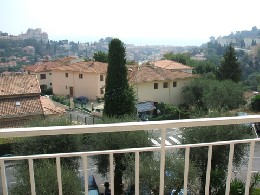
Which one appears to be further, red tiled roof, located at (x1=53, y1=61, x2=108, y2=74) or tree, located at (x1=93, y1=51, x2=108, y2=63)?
tree, located at (x1=93, y1=51, x2=108, y2=63)

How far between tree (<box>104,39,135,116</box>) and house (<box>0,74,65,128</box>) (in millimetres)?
3518

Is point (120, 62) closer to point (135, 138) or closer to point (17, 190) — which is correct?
point (135, 138)

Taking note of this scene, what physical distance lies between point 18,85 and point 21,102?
2.15 meters

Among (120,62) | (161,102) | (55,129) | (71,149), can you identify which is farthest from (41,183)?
(161,102)

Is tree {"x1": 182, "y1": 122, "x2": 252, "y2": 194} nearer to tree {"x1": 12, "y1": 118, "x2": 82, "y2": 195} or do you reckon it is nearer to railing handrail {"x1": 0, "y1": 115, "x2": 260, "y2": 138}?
tree {"x1": 12, "y1": 118, "x2": 82, "y2": 195}

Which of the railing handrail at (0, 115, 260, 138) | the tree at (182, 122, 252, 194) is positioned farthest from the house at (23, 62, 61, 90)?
the railing handrail at (0, 115, 260, 138)

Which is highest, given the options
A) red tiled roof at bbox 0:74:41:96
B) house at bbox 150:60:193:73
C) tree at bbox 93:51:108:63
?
tree at bbox 93:51:108:63

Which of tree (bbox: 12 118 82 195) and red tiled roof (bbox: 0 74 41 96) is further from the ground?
red tiled roof (bbox: 0 74 41 96)

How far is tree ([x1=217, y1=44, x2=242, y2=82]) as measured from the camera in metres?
29.3

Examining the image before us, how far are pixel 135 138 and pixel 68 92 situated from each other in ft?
87.0

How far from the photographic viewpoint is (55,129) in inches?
57.7

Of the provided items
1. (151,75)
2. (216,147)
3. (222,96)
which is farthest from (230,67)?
(216,147)

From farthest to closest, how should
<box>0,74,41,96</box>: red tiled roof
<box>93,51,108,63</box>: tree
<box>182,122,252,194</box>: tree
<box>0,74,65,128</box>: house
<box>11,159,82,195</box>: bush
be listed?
<box>93,51,108,63</box>: tree, <box>0,74,41,96</box>: red tiled roof, <box>0,74,65,128</box>: house, <box>182,122,252,194</box>: tree, <box>11,159,82,195</box>: bush

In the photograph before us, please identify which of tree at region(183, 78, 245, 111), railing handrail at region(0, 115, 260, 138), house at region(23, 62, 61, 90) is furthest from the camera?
house at region(23, 62, 61, 90)
